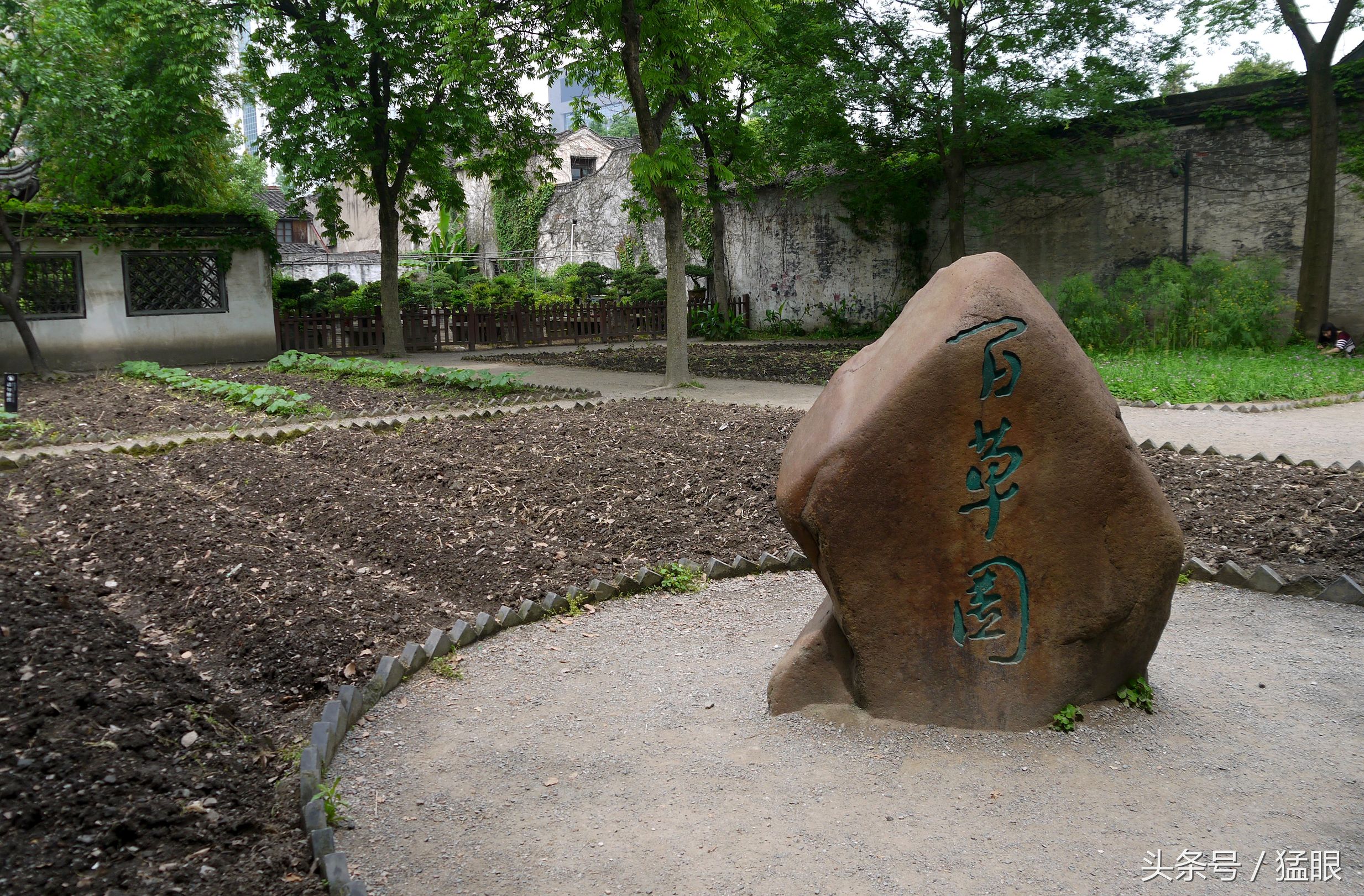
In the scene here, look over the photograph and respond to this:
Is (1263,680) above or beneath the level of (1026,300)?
beneath

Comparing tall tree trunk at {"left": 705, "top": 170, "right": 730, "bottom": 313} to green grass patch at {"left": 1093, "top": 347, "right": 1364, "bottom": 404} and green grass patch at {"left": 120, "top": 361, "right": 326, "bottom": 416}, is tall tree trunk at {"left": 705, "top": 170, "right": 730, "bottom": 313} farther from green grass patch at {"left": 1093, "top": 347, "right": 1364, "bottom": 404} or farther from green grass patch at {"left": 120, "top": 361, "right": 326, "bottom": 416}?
green grass patch at {"left": 120, "top": 361, "right": 326, "bottom": 416}

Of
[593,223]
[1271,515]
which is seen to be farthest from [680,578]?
[593,223]

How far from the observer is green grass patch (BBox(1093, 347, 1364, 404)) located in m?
11.2

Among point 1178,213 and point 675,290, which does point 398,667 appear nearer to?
point 675,290

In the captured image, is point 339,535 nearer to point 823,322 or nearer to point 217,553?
point 217,553

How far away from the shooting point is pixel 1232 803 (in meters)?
3.17

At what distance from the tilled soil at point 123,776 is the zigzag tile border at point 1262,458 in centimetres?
650

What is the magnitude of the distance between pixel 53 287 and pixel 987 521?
61.2 feet

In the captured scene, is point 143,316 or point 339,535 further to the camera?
point 143,316

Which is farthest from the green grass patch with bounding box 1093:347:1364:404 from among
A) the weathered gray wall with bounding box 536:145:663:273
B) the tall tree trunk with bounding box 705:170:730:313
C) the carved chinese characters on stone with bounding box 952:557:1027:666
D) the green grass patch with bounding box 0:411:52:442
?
the weathered gray wall with bounding box 536:145:663:273

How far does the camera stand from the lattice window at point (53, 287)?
17062 mm

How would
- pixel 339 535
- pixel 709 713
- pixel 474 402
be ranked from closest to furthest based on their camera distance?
1. pixel 709 713
2. pixel 339 535
3. pixel 474 402

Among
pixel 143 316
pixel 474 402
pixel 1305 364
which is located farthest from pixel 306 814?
pixel 143 316

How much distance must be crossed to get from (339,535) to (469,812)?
12.0 feet
